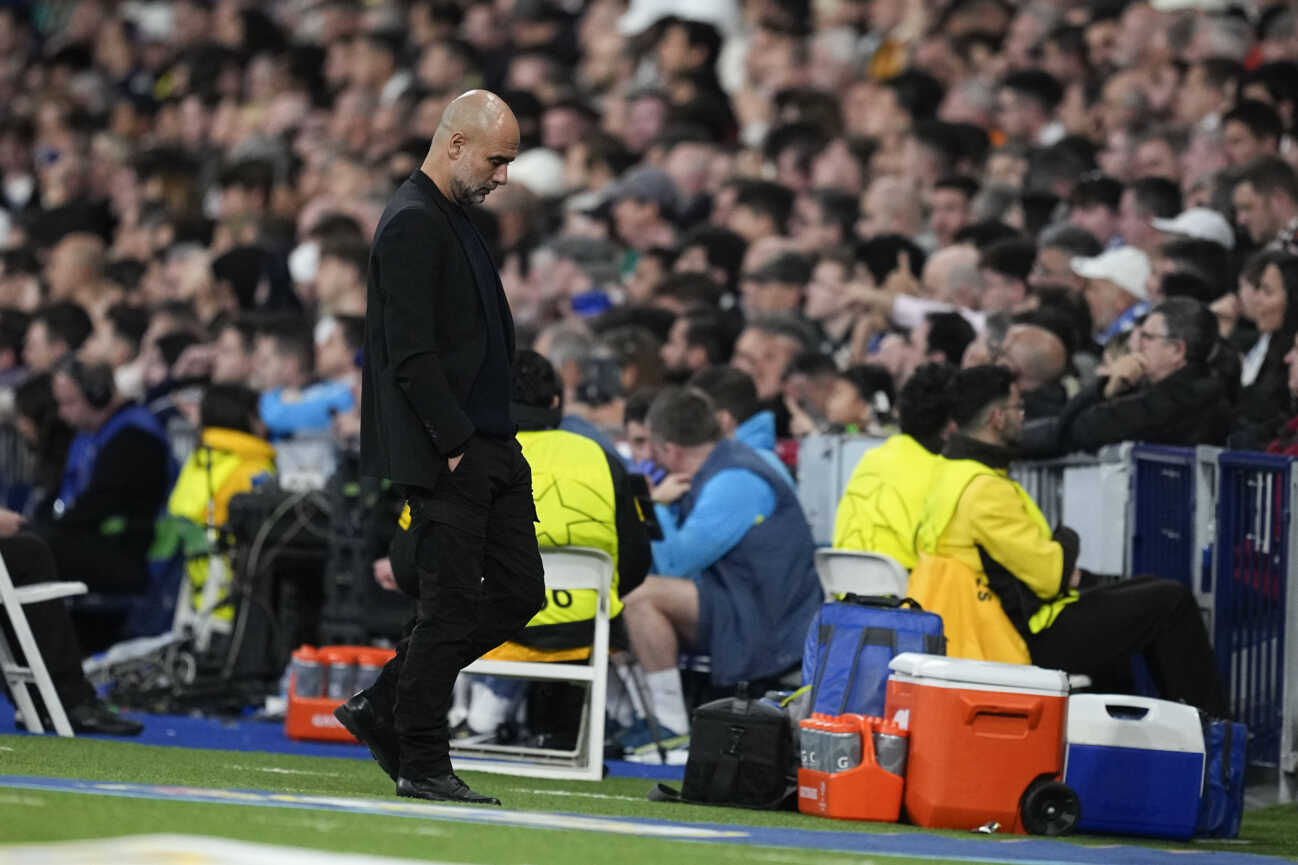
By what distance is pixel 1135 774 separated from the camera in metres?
7.45

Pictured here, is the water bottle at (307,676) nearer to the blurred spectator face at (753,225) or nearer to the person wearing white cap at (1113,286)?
the person wearing white cap at (1113,286)

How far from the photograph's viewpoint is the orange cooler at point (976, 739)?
279 inches

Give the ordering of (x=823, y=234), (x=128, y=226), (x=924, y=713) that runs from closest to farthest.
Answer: (x=924, y=713), (x=823, y=234), (x=128, y=226)

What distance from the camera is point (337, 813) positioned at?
547 centimetres

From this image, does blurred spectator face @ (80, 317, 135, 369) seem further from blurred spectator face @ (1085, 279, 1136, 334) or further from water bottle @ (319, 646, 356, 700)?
blurred spectator face @ (1085, 279, 1136, 334)

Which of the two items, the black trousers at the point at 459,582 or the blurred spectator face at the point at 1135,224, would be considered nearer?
the black trousers at the point at 459,582

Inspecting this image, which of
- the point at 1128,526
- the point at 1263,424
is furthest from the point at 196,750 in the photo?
the point at 1263,424

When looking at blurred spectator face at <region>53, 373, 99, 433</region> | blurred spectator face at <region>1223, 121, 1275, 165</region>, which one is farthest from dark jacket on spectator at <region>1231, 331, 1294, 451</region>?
blurred spectator face at <region>53, 373, 99, 433</region>

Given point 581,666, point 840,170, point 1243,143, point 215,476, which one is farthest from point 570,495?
point 840,170

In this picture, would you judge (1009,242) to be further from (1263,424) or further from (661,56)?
(661,56)

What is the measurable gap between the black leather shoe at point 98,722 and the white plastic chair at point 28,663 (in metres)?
0.07

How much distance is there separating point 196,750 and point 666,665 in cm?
194

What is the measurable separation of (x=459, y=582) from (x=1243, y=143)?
661 cm

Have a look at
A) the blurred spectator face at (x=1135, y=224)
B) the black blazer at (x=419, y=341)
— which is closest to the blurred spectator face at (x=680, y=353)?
the blurred spectator face at (x=1135, y=224)
